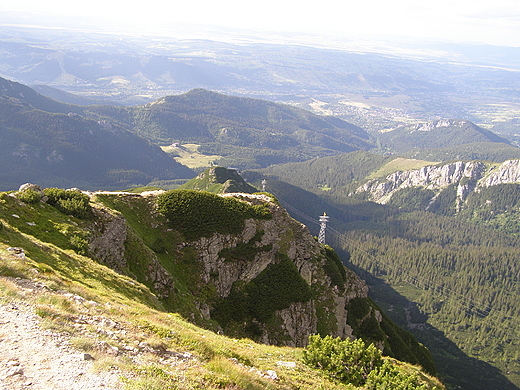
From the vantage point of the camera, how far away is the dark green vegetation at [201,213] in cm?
4856

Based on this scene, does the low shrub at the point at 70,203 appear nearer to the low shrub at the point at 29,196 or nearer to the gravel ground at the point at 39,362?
the low shrub at the point at 29,196

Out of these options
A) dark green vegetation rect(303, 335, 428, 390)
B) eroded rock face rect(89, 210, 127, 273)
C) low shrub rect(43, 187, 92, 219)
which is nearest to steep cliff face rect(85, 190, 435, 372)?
eroded rock face rect(89, 210, 127, 273)

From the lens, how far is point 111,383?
13492mm

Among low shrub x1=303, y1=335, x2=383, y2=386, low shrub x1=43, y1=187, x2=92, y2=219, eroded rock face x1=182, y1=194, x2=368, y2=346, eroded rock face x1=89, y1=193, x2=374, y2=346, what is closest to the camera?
low shrub x1=303, y1=335, x2=383, y2=386

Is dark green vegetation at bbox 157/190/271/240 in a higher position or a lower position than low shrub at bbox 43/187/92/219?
lower

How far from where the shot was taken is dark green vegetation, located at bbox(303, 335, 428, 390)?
899 inches

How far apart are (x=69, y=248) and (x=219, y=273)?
66.5 ft

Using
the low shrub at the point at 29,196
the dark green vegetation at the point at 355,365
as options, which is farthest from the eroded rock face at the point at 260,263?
the dark green vegetation at the point at 355,365

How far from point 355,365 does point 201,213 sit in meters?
30.8

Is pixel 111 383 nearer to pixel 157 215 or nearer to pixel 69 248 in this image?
pixel 69 248

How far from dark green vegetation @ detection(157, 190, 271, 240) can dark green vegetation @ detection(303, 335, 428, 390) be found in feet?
85.5

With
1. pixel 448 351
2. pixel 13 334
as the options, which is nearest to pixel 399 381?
pixel 13 334

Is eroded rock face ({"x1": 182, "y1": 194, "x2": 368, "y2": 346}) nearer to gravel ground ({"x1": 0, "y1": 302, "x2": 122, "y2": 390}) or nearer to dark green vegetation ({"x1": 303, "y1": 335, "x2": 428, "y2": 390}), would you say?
dark green vegetation ({"x1": 303, "y1": 335, "x2": 428, "y2": 390})

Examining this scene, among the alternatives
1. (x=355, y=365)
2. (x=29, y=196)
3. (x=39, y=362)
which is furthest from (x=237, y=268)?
(x=39, y=362)
